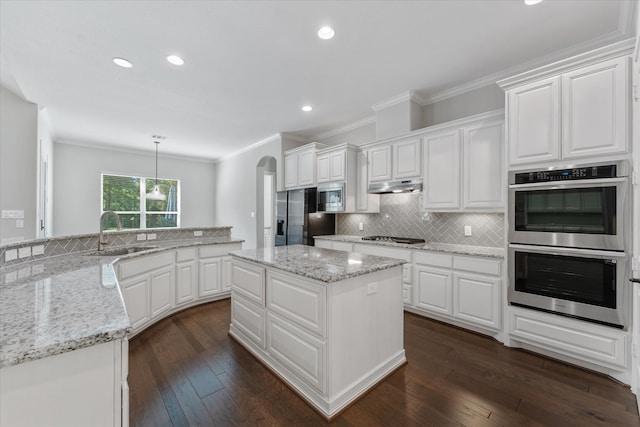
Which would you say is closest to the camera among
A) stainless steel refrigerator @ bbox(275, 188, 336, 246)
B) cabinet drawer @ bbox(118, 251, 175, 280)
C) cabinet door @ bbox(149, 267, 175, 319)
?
cabinet drawer @ bbox(118, 251, 175, 280)

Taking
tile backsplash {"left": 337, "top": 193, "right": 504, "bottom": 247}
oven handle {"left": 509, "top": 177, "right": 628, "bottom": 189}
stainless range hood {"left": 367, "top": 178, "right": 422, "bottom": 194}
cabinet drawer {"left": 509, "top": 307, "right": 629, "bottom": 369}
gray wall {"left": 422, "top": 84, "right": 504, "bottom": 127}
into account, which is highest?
gray wall {"left": 422, "top": 84, "right": 504, "bottom": 127}

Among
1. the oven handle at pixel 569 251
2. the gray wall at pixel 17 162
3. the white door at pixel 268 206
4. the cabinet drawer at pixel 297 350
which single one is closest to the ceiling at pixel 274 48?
the gray wall at pixel 17 162

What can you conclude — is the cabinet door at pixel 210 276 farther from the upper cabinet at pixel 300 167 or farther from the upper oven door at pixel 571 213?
the upper oven door at pixel 571 213

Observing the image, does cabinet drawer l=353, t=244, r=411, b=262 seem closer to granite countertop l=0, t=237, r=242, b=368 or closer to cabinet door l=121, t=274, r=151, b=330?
cabinet door l=121, t=274, r=151, b=330

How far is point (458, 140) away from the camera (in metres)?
3.12

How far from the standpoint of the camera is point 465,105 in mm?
3455

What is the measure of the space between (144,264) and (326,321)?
214 cm

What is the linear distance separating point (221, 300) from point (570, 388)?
12.4 ft

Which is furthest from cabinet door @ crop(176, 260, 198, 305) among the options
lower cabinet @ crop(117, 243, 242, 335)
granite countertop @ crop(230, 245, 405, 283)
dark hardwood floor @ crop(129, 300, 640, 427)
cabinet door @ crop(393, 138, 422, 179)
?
cabinet door @ crop(393, 138, 422, 179)

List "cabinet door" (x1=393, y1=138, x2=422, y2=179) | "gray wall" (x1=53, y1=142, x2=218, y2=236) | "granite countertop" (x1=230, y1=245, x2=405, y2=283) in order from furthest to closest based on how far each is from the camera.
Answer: "gray wall" (x1=53, y1=142, x2=218, y2=236), "cabinet door" (x1=393, y1=138, x2=422, y2=179), "granite countertop" (x1=230, y1=245, x2=405, y2=283)

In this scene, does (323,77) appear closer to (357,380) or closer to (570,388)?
(357,380)

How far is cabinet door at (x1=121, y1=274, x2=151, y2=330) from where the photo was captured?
8.23 ft

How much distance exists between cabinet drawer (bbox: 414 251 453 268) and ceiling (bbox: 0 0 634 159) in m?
2.12

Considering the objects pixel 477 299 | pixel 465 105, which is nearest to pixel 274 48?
pixel 465 105
